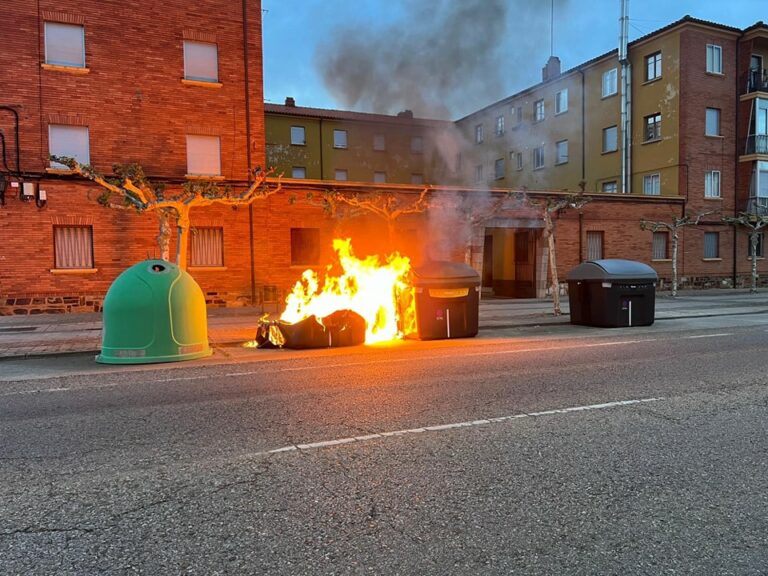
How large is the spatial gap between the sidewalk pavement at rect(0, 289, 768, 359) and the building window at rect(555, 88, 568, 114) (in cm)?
1175

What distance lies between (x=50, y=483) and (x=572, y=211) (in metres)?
19.9

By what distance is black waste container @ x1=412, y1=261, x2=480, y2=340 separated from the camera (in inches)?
403

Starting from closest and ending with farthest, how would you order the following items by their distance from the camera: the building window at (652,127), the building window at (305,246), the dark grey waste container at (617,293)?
the dark grey waste container at (617,293) → the building window at (305,246) → the building window at (652,127)

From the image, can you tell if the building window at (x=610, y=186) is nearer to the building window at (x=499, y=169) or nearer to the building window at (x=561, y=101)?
the building window at (x=561, y=101)

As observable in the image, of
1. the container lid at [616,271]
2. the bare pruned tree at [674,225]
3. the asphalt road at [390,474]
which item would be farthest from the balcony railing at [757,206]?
the asphalt road at [390,474]

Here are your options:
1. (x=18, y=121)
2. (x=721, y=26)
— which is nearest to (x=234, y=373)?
(x=18, y=121)

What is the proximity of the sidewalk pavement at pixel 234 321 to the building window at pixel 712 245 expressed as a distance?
14.7 ft

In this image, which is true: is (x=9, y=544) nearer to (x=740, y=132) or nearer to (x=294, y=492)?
(x=294, y=492)

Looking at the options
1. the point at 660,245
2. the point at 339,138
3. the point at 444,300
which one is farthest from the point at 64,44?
the point at 660,245

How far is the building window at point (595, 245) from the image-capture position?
21375 mm

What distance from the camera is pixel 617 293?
1172cm

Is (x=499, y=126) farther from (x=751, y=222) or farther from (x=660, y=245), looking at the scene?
(x=751, y=222)

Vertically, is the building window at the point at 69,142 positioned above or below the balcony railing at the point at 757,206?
above

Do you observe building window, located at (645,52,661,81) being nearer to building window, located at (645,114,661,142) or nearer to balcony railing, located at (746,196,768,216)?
building window, located at (645,114,661,142)
